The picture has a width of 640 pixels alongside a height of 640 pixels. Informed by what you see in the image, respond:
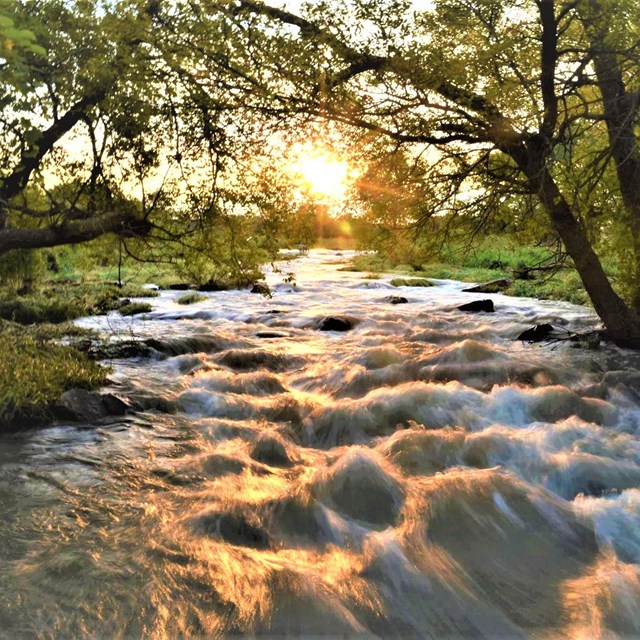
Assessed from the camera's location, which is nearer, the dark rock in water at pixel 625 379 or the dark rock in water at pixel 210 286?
the dark rock in water at pixel 625 379

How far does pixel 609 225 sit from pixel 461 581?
25.0 feet

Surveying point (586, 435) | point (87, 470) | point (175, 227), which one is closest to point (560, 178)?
point (586, 435)

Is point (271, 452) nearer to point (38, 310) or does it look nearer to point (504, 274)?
point (38, 310)

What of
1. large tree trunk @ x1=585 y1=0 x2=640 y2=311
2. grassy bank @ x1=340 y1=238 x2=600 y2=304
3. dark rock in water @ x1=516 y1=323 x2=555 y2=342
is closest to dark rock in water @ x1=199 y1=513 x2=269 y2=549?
large tree trunk @ x1=585 y1=0 x2=640 y2=311

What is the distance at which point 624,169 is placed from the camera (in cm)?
905

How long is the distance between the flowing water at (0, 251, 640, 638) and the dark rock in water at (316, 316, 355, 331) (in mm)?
5105

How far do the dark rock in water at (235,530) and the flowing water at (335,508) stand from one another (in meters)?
0.02

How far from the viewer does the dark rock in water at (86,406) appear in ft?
22.2

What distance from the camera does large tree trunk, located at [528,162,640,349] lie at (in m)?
8.85

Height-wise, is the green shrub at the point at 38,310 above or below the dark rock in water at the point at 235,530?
above

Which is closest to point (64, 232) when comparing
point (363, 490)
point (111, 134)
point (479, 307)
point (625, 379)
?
point (111, 134)

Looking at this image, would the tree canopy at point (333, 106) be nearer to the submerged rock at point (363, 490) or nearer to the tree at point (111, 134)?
the tree at point (111, 134)

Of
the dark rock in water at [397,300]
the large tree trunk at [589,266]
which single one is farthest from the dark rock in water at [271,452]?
the dark rock in water at [397,300]

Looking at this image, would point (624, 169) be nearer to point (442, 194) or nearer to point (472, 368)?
point (442, 194)
